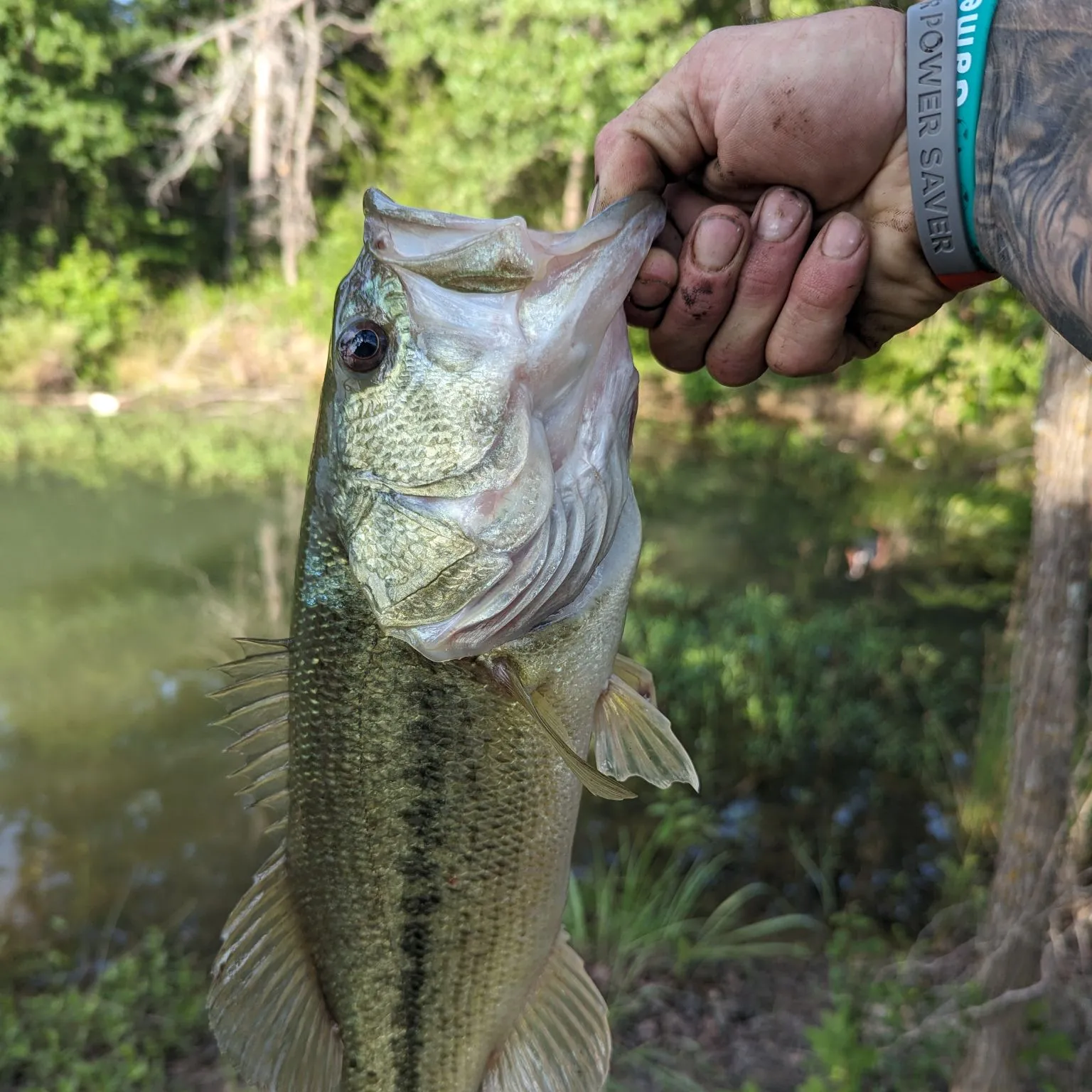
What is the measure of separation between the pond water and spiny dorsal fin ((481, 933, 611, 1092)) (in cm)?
122

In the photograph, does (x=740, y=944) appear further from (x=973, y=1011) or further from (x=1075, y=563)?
(x=1075, y=563)

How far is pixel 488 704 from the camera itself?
1501mm

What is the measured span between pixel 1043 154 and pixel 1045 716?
6.68ft

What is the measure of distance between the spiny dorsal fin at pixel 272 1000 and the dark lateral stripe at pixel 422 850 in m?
0.14

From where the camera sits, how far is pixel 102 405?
14.4 metres

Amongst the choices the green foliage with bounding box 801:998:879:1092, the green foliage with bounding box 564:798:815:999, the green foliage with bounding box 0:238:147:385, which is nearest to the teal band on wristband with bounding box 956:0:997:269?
the green foliage with bounding box 801:998:879:1092

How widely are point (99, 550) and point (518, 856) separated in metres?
8.41

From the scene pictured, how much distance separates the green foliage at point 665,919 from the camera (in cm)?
366

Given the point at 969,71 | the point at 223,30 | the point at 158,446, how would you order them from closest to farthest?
the point at 969,71 < the point at 158,446 < the point at 223,30

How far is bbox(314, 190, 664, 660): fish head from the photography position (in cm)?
136

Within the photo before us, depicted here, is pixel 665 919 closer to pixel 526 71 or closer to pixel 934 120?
pixel 934 120

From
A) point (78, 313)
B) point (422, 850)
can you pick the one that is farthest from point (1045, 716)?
point (78, 313)

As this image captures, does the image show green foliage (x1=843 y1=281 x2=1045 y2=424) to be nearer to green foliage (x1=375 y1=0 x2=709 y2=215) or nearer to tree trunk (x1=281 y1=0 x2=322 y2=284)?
green foliage (x1=375 y1=0 x2=709 y2=215)

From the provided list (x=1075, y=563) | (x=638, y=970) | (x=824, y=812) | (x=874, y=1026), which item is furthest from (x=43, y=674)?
(x=1075, y=563)
